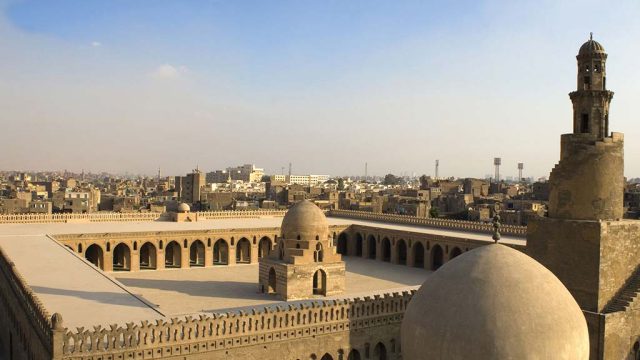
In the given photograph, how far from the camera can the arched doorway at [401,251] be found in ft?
126

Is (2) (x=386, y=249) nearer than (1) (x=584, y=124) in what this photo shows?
No

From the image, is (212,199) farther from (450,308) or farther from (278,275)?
(450,308)

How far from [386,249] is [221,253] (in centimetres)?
1137

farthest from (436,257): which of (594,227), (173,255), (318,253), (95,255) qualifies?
(95,255)

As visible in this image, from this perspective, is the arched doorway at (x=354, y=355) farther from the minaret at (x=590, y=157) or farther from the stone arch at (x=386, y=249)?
the stone arch at (x=386, y=249)

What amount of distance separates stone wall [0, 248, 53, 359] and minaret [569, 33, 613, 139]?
17.5 metres

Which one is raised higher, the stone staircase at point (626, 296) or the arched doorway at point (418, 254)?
the stone staircase at point (626, 296)

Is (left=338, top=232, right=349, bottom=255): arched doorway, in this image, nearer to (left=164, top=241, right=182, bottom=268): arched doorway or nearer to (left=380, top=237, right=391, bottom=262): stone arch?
(left=380, top=237, right=391, bottom=262): stone arch

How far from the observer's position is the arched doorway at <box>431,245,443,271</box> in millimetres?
35469

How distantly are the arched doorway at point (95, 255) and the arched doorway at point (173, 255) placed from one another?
13.2ft

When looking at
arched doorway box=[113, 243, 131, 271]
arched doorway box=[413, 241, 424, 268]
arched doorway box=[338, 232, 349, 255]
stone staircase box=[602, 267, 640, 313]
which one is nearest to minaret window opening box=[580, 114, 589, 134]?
stone staircase box=[602, 267, 640, 313]

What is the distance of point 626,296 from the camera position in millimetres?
19047

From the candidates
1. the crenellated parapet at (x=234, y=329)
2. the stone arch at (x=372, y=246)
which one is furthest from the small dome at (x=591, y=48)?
the stone arch at (x=372, y=246)

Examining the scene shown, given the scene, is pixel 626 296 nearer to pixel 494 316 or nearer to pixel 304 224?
pixel 494 316
